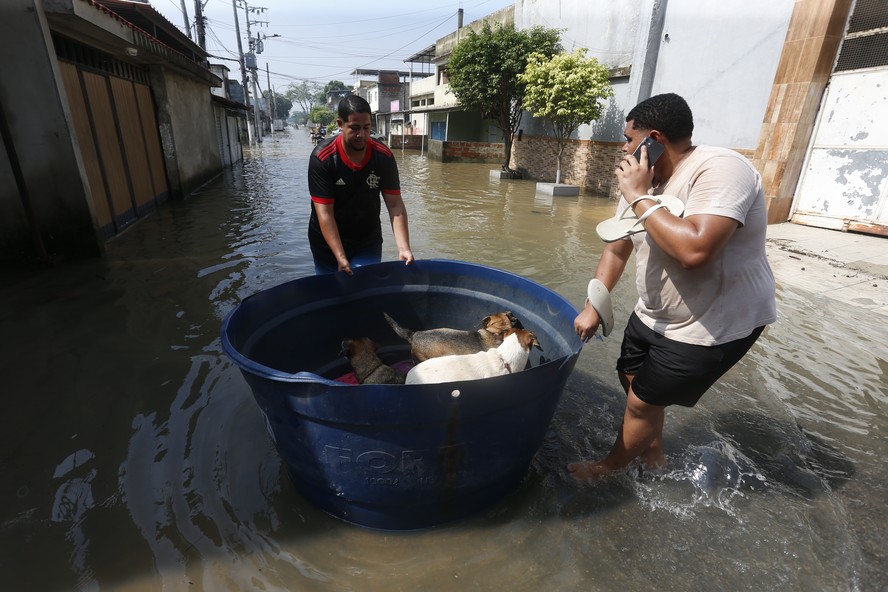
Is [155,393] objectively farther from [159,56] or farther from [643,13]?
[643,13]

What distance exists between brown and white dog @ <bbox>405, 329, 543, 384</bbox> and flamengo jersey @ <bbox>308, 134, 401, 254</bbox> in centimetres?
156

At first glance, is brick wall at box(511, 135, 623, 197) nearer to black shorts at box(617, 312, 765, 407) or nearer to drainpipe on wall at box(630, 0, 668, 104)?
drainpipe on wall at box(630, 0, 668, 104)

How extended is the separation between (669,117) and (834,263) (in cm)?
678

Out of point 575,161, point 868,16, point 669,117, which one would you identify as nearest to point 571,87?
point 575,161

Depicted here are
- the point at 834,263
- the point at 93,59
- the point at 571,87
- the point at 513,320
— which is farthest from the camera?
the point at 571,87

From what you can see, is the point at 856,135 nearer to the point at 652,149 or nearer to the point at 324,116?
the point at 652,149

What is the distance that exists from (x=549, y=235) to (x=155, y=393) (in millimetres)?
7404

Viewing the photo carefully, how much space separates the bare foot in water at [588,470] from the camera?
2.63m

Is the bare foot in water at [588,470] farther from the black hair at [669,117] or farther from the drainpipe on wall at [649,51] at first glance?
the drainpipe on wall at [649,51]

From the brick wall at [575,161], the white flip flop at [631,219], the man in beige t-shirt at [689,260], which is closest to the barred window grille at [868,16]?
the brick wall at [575,161]

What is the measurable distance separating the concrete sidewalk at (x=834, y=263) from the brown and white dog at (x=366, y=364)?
18.3ft

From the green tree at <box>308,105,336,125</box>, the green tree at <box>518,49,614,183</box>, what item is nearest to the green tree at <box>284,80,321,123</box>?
the green tree at <box>308,105,336,125</box>

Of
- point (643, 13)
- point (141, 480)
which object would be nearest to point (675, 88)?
point (643, 13)

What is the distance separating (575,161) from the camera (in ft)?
55.8
